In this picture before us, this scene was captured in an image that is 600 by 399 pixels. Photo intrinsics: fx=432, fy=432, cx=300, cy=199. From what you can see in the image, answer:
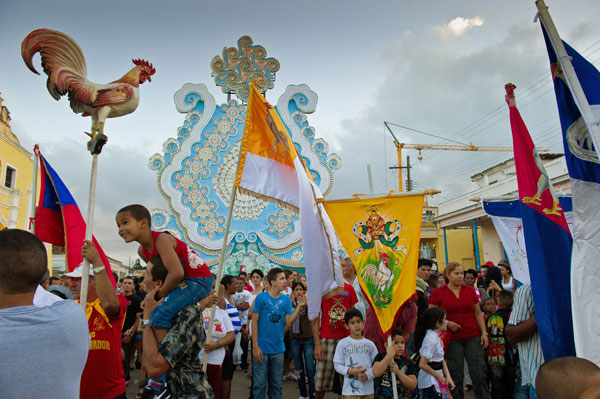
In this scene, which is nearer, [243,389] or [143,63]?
[143,63]

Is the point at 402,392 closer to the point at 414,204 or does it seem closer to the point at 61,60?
the point at 414,204

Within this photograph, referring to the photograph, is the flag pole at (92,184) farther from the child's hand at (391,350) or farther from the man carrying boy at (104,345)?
the child's hand at (391,350)

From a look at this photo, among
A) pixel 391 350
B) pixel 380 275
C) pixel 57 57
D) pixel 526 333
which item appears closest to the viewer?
pixel 57 57

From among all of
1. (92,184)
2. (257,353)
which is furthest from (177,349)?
(257,353)

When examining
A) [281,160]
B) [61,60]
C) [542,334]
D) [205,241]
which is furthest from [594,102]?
[205,241]

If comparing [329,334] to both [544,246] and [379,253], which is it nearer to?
[379,253]

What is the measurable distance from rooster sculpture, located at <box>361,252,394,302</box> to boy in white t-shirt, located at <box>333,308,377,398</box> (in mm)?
557

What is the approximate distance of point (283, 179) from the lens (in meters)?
4.83

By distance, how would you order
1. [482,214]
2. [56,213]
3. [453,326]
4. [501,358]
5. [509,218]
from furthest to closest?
[482,214], [509,218], [56,213], [453,326], [501,358]

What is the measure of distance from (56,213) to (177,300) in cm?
370

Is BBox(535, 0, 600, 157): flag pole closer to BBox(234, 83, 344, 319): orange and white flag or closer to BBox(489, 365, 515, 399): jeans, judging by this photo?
BBox(234, 83, 344, 319): orange and white flag

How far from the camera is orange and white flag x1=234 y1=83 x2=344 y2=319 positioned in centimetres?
428

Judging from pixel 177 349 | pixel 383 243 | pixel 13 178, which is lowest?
pixel 177 349

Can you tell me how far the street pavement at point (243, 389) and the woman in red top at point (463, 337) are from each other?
157 centimetres
